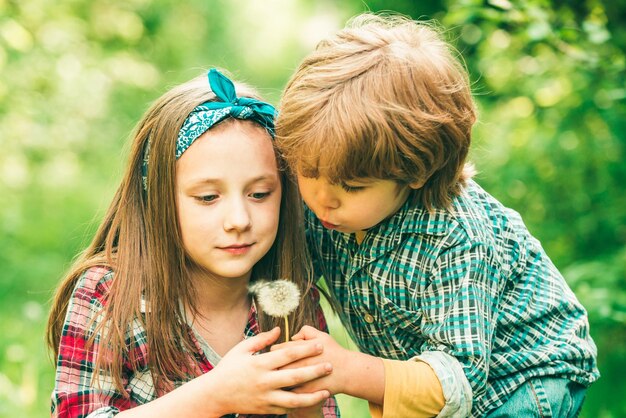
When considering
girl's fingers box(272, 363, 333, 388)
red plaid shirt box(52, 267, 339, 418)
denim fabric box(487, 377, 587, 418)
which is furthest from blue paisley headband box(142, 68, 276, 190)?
denim fabric box(487, 377, 587, 418)

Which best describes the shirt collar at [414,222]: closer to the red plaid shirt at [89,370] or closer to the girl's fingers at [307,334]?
the girl's fingers at [307,334]

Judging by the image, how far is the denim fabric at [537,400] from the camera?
2123mm

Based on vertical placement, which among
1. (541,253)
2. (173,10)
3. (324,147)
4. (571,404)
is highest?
(173,10)

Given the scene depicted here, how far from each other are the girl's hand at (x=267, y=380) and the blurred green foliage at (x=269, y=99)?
36.0 inches

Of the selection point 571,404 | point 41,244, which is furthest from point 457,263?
point 41,244

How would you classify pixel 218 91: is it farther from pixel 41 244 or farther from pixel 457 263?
pixel 41 244

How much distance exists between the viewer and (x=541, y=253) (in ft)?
7.60

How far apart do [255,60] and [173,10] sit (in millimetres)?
1167

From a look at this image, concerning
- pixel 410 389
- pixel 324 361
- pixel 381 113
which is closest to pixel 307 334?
pixel 324 361

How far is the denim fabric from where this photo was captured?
212cm

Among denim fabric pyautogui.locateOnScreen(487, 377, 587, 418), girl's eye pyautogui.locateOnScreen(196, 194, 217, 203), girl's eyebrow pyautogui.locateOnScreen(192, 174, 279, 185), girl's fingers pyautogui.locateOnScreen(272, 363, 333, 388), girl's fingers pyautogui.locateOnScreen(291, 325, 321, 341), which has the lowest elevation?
denim fabric pyautogui.locateOnScreen(487, 377, 587, 418)

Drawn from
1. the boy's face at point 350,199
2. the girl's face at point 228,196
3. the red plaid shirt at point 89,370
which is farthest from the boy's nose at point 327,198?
the red plaid shirt at point 89,370

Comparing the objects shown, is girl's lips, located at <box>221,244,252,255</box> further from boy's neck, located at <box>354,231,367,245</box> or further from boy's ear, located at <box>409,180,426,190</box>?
boy's ear, located at <box>409,180,426,190</box>

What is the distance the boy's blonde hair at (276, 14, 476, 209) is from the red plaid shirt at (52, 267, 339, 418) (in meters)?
0.64
